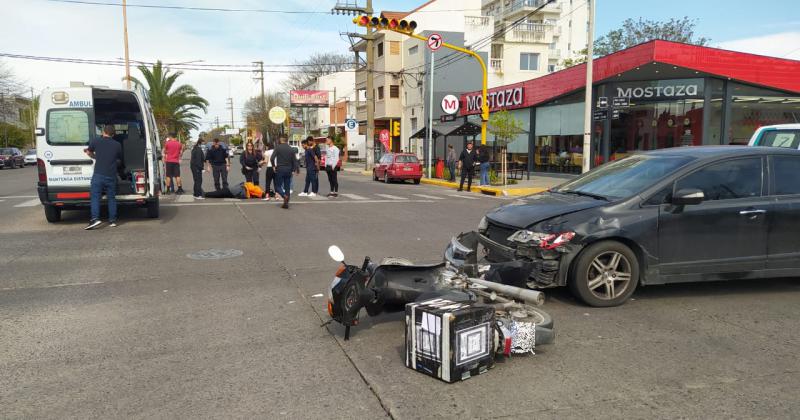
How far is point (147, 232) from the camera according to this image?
10211 mm

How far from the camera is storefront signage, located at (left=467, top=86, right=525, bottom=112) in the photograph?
93.5ft

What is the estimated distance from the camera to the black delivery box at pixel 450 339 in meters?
3.75

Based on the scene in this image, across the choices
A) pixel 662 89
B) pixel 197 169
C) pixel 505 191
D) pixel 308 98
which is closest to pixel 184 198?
pixel 197 169

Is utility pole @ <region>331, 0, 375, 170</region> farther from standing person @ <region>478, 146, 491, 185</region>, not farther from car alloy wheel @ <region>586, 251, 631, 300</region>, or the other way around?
car alloy wheel @ <region>586, 251, 631, 300</region>

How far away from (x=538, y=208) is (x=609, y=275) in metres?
0.97

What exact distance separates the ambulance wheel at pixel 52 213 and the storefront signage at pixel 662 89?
65.8 feet

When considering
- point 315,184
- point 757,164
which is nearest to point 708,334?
point 757,164

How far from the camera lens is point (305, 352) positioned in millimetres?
4418

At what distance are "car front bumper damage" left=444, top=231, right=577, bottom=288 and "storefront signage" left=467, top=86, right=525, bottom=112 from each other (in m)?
23.4

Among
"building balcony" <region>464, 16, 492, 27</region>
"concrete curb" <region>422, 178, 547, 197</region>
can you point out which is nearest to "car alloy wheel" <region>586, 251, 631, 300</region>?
"concrete curb" <region>422, 178, 547, 197</region>

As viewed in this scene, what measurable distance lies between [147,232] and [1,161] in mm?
39068

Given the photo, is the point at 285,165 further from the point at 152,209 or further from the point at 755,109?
the point at 755,109

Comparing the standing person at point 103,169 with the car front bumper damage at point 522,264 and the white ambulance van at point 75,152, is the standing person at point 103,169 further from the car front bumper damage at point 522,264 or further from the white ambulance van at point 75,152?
the car front bumper damage at point 522,264

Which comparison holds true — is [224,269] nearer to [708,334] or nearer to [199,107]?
[708,334]
